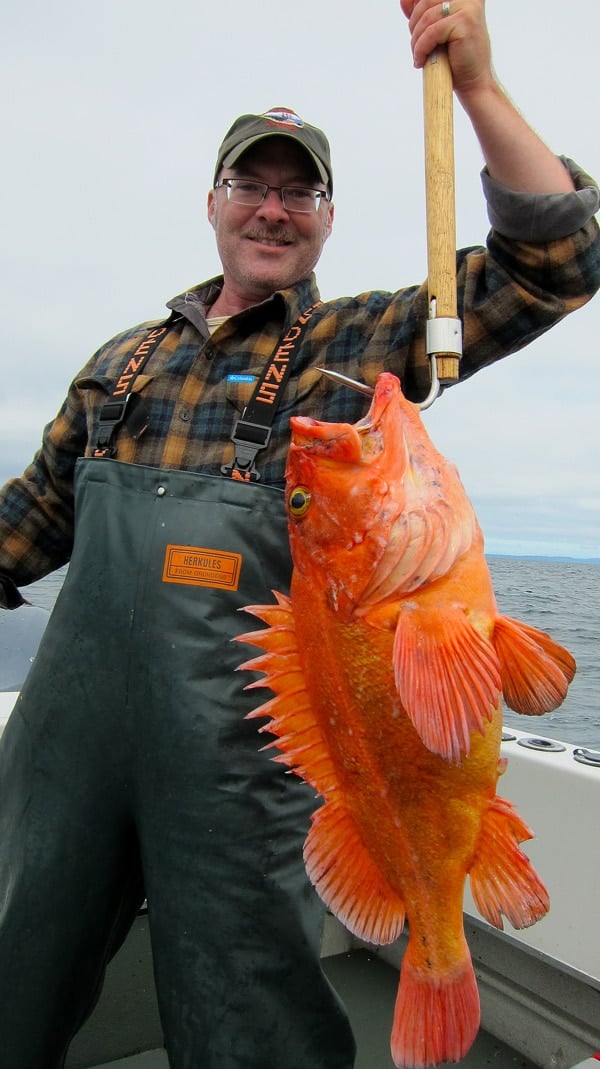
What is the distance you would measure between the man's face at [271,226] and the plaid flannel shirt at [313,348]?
106mm

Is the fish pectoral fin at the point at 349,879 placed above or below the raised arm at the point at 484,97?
below

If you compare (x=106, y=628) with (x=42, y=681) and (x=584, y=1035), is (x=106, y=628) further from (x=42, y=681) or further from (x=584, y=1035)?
(x=584, y=1035)

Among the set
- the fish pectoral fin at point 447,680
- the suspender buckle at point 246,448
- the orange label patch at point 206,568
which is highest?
the suspender buckle at point 246,448

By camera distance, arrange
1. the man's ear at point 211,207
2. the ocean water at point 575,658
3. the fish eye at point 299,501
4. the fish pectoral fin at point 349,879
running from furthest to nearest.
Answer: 1. the ocean water at point 575,658
2. the man's ear at point 211,207
3. the fish eye at point 299,501
4. the fish pectoral fin at point 349,879

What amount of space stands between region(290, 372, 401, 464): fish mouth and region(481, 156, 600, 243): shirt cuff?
2.17ft

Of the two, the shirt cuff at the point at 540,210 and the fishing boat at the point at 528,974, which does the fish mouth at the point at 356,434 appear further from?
the fishing boat at the point at 528,974

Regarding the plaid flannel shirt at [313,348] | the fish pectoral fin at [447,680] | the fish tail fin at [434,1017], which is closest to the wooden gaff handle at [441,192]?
the plaid flannel shirt at [313,348]

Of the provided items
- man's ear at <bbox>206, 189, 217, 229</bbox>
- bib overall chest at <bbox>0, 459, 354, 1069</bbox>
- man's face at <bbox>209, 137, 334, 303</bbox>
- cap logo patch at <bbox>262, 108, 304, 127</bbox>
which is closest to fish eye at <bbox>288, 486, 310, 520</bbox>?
bib overall chest at <bbox>0, 459, 354, 1069</bbox>

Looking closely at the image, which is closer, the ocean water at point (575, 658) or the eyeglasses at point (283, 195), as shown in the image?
the eyeglasses at point (283, 195)

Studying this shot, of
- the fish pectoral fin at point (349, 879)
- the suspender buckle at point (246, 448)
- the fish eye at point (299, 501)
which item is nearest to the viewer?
the fish pectoral fin at point (349, 879)

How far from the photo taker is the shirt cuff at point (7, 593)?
3.22m

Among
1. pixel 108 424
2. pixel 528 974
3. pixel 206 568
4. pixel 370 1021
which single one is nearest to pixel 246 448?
pixel 206 568

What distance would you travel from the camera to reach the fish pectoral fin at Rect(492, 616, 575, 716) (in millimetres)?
1565

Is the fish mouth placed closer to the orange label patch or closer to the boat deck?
the orange label patch
